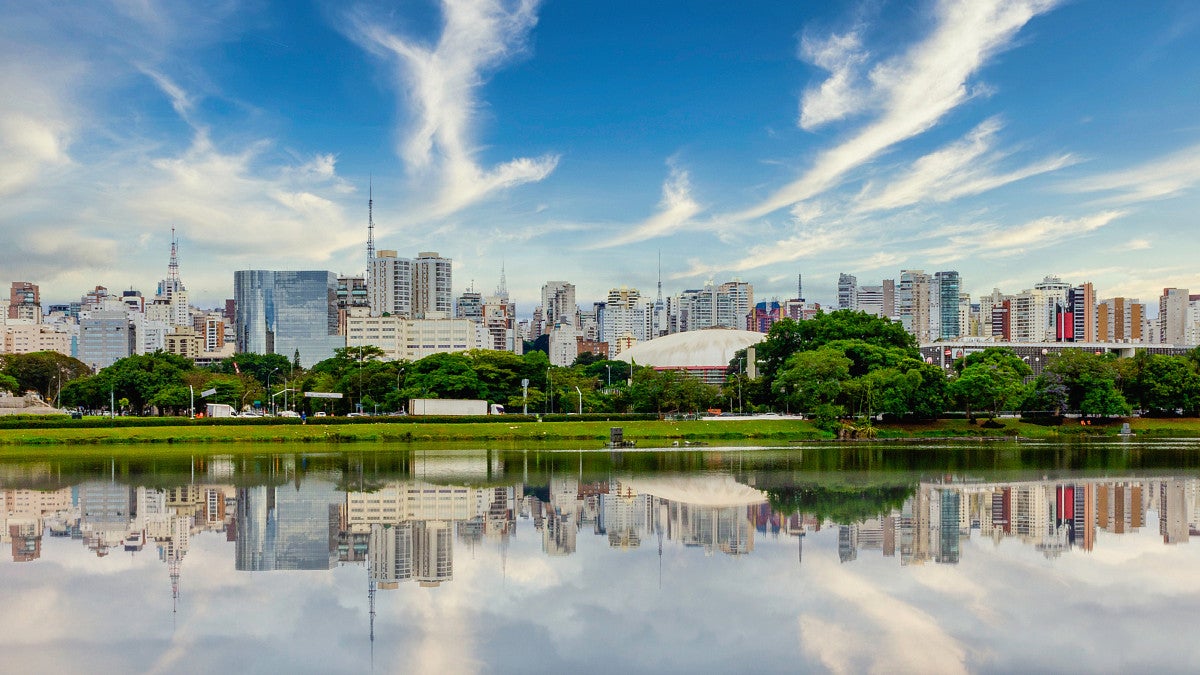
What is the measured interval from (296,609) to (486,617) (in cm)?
252

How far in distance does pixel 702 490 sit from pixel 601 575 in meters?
10.4

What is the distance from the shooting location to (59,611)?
12609 millimetres

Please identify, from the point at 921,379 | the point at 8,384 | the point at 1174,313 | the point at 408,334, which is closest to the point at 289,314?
the point at 408,334

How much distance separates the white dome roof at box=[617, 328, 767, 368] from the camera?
388ft

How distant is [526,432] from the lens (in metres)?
49.1

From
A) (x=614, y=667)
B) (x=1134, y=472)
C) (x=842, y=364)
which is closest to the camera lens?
(x=614, y=667)

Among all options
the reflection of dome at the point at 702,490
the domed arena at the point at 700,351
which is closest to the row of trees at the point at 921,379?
the reflection of dome at the point at 702,490

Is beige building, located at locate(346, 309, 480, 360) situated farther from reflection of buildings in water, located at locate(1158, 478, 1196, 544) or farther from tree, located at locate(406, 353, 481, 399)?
reflection of buildings in water, located at locate(1158, 478, 1196, 544)

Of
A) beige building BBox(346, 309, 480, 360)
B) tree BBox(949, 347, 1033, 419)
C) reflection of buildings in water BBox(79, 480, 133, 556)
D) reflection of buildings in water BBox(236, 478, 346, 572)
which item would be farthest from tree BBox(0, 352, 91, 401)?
tree BBox(949, 347, 1033, 419)

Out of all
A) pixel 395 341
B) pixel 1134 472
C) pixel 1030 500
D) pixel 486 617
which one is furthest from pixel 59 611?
pixel 395 341

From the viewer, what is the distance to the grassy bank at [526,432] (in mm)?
46625

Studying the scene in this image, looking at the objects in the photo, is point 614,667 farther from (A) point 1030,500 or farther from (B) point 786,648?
(A) point 1030,500

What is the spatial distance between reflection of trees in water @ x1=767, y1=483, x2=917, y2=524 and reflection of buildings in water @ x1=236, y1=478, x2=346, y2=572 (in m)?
9.31

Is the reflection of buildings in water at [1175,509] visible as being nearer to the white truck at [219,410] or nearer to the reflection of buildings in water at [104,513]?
the reflection of buildings in water at [104,513]
